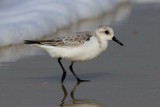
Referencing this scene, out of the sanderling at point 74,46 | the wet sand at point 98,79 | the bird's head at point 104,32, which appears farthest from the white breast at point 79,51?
the wet sand at point 98,79

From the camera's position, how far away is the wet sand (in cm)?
668

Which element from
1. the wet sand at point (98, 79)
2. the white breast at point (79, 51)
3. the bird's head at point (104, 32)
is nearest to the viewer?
the wet sand at point (98, 79)

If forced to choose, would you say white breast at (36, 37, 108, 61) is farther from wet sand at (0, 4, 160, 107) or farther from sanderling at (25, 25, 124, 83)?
wet sand at (0, 4, 160, 107)

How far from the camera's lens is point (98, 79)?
7875 mm

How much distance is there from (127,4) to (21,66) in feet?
21.3

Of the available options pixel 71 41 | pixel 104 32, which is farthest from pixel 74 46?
pixel 104 32

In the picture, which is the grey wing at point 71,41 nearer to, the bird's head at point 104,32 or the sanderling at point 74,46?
the sanderling at point 74,46

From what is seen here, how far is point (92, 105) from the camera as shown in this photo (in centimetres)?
654

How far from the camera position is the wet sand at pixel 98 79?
668 cm

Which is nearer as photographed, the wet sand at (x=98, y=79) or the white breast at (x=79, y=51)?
the wet sand at (x=98, y=79)

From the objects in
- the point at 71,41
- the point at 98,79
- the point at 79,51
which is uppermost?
the point at 71,41

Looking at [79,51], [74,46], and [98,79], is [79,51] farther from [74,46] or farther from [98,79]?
[98,79]

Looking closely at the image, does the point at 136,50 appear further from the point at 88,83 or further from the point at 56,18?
the point at 56,18

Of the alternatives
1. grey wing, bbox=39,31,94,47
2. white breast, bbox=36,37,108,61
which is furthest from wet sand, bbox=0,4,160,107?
grey wing, bbox=39,31,94,47
